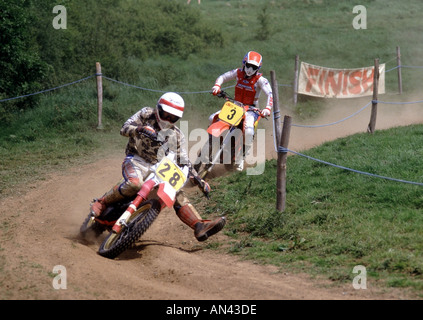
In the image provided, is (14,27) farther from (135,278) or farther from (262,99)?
(135,278)

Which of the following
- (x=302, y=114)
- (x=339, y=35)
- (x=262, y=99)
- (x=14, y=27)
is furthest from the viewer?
(x=339, y=35)

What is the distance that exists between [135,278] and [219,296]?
1.04 metres

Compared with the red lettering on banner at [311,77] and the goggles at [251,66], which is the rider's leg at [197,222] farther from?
the red lettering on banner at [311,77]

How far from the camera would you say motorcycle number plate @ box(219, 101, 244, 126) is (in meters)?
11.1

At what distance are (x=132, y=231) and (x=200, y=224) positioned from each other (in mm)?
1070

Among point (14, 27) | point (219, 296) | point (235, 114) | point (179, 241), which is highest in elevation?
point (14, 27)

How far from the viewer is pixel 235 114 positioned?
11180 mm

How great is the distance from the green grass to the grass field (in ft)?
0.06

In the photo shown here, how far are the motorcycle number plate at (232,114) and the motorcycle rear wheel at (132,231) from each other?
4.31 meters

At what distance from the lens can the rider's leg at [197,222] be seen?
7.55 metres

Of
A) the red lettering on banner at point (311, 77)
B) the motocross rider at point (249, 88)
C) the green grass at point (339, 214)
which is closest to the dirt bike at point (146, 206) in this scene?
the green grass at point (339, 214)

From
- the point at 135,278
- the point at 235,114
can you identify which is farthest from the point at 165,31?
the point at 135,278

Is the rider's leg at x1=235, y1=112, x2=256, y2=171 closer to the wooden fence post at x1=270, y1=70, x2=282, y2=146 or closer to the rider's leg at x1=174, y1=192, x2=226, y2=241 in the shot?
the wooden fence post at x1=270, y1=70, x2=282, y2=146

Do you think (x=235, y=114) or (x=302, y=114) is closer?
(x=235, y=114)
